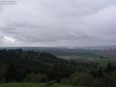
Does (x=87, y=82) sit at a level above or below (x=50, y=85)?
below

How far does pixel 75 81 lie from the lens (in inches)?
866

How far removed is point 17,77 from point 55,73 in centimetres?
1190

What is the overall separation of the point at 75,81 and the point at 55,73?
1039cm

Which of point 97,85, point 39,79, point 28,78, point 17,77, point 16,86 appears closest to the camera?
point 16,86

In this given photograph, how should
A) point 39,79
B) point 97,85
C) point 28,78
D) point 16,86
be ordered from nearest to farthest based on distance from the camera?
point 16,86, point 97,85, point 39,79, point 28,78

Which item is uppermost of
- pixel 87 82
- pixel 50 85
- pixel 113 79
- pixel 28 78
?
pixel 113 79

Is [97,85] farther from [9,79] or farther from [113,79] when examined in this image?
[9,79]

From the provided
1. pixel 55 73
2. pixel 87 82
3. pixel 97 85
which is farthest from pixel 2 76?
pixel 97 85

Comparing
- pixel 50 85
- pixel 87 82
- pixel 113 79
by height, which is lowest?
pixel 87 82

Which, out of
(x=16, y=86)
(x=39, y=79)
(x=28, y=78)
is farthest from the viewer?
(x=28, y=78)

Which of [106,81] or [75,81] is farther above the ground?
[106,81]

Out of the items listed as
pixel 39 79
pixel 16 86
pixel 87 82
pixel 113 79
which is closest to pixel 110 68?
pixel 87 82

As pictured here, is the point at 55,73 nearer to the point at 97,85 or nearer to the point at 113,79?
the point at 97,85

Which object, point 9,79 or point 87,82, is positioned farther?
point 9,79
